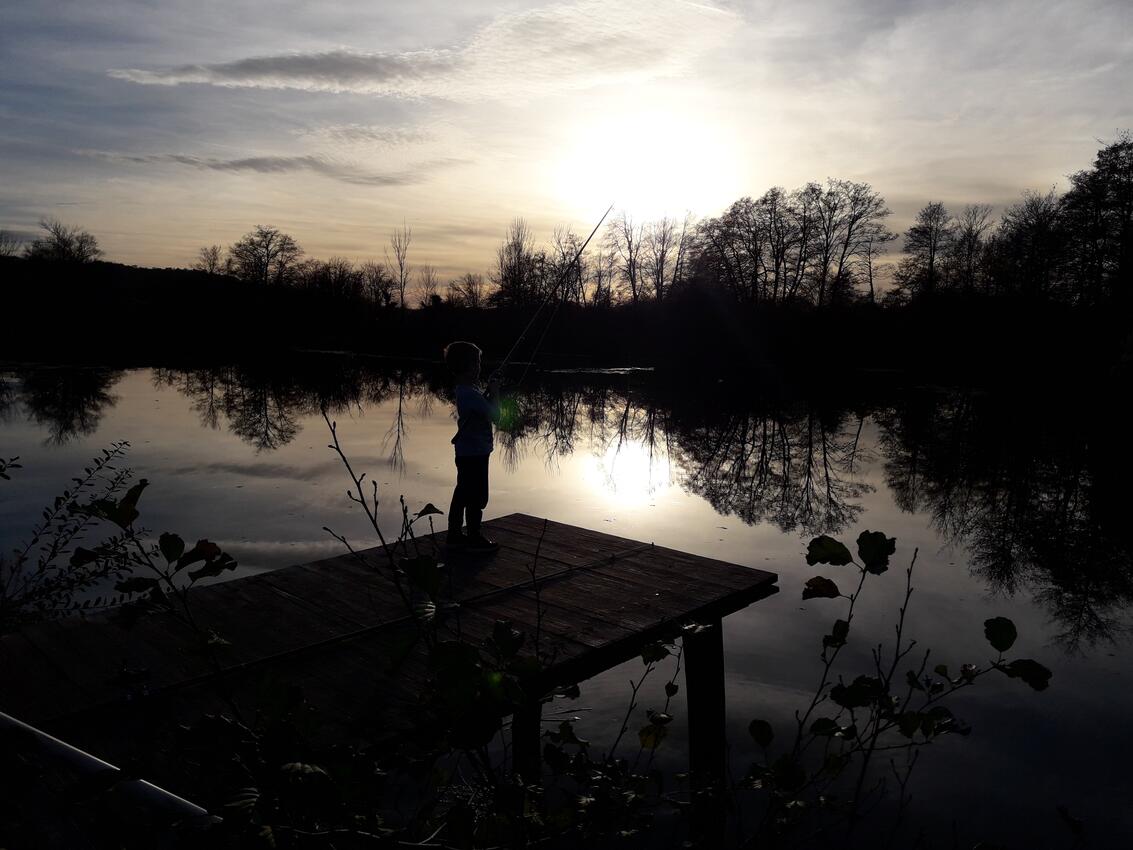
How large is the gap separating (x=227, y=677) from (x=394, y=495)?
8.38 meters

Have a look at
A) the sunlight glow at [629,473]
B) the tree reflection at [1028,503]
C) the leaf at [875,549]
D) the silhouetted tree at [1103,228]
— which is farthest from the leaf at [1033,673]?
the silhouetted tree at [1103,228]

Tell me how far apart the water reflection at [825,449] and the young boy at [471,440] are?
1.01 ft

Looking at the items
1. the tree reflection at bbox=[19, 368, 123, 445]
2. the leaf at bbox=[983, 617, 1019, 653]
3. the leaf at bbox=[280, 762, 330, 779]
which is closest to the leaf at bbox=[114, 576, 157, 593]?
the leaf at bbox=[280, 762, 330, 779]

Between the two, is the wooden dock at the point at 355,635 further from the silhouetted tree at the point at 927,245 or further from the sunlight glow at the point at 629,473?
the silhouetted tree at the point at 927,245

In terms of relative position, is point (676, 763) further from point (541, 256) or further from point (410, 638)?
point (541, 256)

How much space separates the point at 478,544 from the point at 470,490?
0.40 meters

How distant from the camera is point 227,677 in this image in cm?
343

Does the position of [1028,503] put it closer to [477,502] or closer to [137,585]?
[477,502]

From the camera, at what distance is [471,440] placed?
5.41 m

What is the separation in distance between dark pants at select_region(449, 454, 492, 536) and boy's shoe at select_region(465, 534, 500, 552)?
0.04 m

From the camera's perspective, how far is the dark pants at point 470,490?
5.45 meters

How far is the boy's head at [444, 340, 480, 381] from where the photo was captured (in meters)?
5.48

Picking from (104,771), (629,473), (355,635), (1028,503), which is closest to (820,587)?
(104,771)

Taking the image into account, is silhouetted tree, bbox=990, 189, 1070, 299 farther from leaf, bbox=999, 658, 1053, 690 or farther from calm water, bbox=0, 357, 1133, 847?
leaf, bbox=999, 658, 1053, 690
